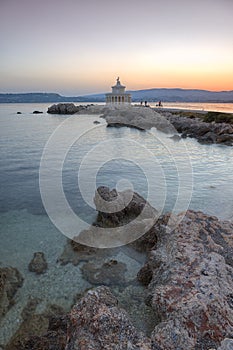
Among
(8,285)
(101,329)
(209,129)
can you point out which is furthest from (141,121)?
(101,329)

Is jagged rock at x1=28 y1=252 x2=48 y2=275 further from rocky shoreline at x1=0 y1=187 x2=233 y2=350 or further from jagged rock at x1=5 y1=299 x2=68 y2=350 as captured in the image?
jagged rock at x1=5 y1=299 x2=68 y2=350

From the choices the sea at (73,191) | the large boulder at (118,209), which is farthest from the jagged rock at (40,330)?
the large boulder at (118,209)

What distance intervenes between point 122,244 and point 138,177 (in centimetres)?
910

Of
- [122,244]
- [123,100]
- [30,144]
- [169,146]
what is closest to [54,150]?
[30,144]

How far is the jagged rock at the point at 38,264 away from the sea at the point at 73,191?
14 centimetres

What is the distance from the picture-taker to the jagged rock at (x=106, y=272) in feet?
22.4

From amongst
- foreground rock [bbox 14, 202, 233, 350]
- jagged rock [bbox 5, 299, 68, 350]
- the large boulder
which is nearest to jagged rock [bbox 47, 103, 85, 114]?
the large boulder

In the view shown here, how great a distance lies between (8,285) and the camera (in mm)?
6496

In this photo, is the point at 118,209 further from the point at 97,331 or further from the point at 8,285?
the point at 97,331

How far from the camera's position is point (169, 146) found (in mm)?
29391

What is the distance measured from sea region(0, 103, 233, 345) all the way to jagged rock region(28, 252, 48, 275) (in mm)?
138

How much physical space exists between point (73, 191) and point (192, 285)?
1036 centimetres

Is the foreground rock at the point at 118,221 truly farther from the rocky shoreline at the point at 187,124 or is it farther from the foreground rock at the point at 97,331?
the rocky shoreline at the point at 187,124

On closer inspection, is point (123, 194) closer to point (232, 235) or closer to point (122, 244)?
point (122, 244)
